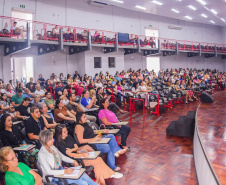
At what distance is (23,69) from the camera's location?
13969 millimetres

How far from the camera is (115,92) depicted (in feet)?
30.3

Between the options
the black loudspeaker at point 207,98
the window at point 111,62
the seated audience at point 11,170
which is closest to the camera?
the seated audience at point 11,170

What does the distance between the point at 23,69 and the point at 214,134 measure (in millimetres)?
12687

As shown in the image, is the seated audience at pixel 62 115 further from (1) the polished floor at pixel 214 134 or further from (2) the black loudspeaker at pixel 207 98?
(2) the black loudspeaker at pixel 207 98

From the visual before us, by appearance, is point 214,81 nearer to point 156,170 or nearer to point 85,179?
point 156,170

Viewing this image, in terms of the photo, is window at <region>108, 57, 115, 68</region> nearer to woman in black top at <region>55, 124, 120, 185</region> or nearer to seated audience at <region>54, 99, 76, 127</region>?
seated audience at <region>54, 99, 76, 127</region>

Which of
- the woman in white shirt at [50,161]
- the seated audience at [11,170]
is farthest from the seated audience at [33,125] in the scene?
the seated audience at [11,170]

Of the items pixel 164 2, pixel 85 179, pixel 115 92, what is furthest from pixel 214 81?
pixel 85 179

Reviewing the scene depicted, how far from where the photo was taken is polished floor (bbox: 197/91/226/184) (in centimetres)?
309

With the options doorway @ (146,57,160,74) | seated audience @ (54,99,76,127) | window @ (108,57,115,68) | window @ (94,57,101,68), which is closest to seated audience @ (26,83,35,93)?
seated audience @ (54,99,76,127)

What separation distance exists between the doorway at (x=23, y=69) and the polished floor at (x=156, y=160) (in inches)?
326

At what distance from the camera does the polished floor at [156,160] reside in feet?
11.5

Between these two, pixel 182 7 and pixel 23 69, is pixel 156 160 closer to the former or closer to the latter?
pixel 23 69

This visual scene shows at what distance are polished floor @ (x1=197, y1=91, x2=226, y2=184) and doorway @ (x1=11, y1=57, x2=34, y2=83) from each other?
30.7ft
